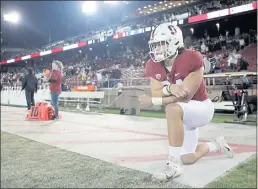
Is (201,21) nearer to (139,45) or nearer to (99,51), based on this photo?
(139,45)

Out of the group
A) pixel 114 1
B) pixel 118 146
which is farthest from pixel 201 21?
pixel 118 146

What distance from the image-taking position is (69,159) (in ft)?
7.16

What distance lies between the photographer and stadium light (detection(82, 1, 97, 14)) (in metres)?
0.81

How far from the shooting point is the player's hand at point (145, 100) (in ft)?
2.25

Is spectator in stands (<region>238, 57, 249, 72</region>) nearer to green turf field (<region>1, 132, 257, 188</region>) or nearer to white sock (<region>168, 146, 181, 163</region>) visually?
white sock (<region>168, 146, 181, 163</region>)

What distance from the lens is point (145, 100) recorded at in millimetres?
691

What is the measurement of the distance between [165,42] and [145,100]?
5.7 inches

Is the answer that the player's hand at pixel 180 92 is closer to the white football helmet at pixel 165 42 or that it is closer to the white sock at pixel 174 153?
the white football helmet at pixel 165 42

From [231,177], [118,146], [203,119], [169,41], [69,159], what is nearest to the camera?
[169,41]

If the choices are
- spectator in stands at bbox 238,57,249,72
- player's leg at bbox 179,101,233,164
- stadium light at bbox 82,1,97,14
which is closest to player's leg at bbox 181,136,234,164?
player's leg at bbox 179,101,233,164

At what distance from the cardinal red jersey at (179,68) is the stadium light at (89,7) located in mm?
261

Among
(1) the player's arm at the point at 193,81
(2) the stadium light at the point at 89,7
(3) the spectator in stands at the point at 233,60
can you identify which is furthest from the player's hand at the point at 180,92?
(2) the stadium light at the point at 89,7

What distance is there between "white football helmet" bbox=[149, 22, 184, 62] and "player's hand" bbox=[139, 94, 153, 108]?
0.09 metres

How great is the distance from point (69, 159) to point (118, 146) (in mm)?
658
